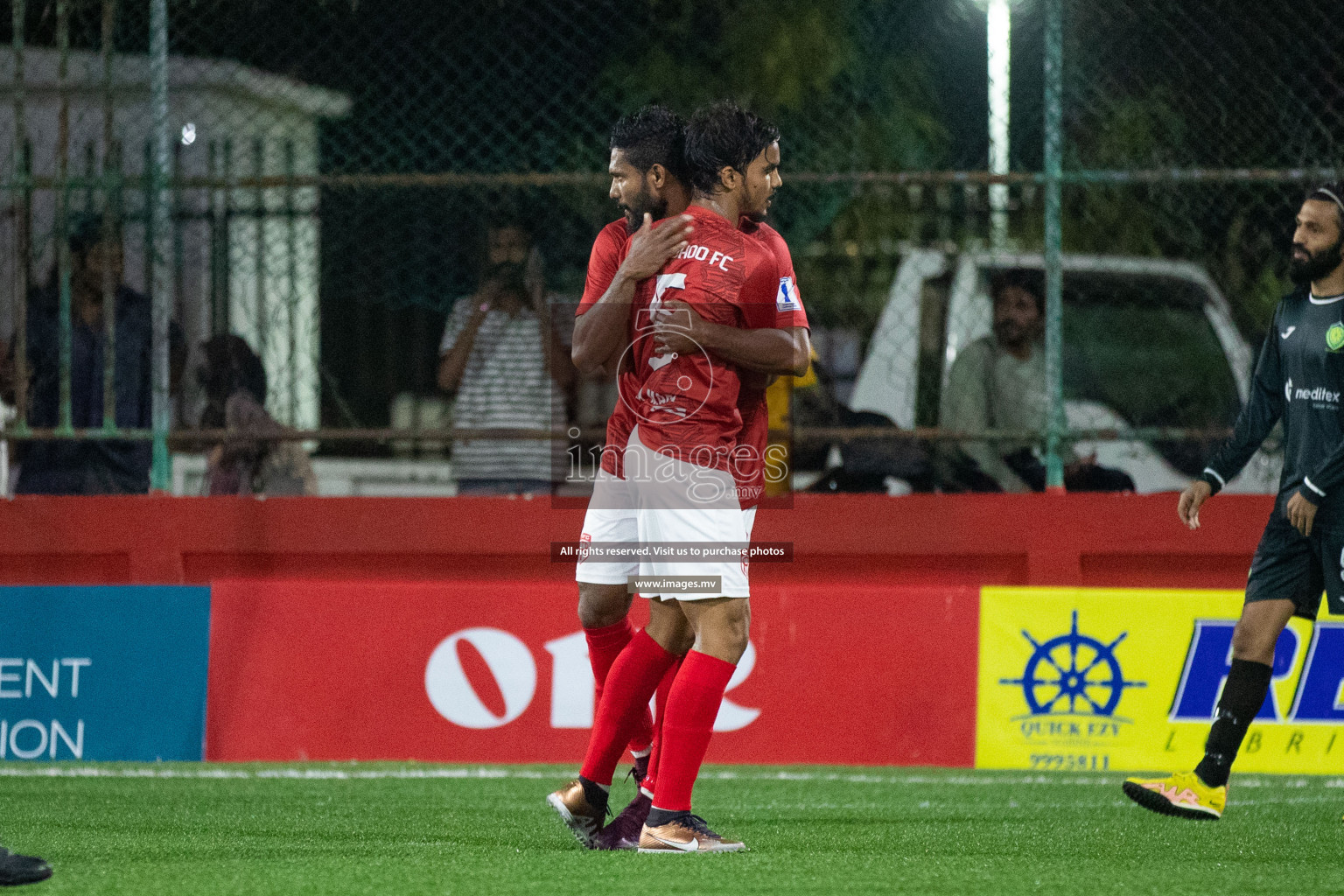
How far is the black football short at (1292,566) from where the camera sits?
18.6 ft

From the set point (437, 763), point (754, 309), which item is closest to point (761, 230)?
point (754, 309)

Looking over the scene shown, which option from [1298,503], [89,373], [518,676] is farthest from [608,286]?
[89,373]

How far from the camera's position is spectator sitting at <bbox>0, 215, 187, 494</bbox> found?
784 cm

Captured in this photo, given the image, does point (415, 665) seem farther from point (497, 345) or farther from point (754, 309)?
point (754, 309)

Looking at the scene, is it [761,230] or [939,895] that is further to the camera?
[761,230]

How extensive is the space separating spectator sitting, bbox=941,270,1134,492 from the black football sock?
2.07 meters

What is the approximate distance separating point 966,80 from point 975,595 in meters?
4.72

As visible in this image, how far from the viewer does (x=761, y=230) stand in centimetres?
484

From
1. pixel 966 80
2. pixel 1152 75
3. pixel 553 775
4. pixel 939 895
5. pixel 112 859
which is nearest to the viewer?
pixel 939 895

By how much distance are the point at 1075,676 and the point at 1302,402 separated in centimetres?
190

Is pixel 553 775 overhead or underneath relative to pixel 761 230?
underneath

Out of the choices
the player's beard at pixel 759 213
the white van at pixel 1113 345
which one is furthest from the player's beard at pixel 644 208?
the white van at pixel 1113 345

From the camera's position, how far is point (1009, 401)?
7.95 m

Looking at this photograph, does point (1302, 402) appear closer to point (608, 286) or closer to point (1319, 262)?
point (1319, 262)
